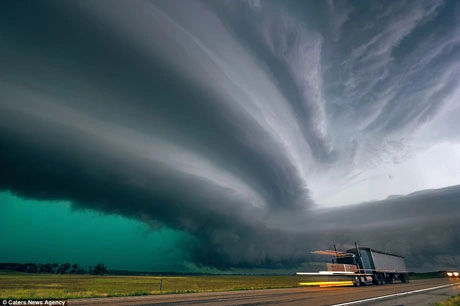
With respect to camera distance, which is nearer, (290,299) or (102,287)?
(290,299)

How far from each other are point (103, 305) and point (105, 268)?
20621 centimetres

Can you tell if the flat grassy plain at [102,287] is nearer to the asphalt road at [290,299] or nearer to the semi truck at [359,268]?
the asphalt road at [290,299]

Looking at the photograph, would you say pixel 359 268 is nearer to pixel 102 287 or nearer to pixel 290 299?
pixel 290 299

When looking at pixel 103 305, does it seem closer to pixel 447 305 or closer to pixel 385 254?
pixel 447 305

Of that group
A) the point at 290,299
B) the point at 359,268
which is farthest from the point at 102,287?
the point at 359,268

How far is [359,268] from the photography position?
32.3m

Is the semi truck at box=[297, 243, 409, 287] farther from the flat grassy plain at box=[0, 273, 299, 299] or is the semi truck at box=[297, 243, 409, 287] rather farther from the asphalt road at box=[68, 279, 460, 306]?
the flat grassy plain at box=[0, 273, 299, 299]

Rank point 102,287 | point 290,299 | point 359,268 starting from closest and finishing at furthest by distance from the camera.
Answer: point 290,299 → point 359,268 → point 102,287

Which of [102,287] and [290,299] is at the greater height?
[290,299]

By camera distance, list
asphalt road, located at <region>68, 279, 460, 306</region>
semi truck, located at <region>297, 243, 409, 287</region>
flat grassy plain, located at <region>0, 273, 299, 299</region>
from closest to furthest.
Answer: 1. asphalt road, located at <region>68, 279, 460, 306</region>
2. flat grassy plain, located at <region>0, 273, 299, 299</region>
3. semi truck, located at <region>297, 243, 409, 287</region>

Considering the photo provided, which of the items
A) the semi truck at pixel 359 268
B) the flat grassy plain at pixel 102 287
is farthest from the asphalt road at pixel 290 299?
the semi truck at pixel 359 268

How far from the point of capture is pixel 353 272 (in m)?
30.3

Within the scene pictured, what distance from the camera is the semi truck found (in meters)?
28.9

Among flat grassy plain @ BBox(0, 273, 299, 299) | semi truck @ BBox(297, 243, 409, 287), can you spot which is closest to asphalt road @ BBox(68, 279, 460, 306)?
flat grassy plain @ BBox(0, 273, 299, 299)
